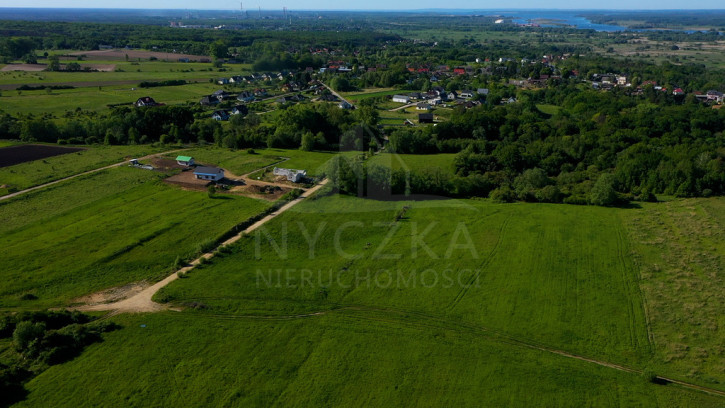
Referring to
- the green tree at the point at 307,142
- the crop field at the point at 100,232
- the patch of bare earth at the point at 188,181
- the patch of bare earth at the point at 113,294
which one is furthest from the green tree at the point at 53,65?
the patch of bare earth at the point at 113,294

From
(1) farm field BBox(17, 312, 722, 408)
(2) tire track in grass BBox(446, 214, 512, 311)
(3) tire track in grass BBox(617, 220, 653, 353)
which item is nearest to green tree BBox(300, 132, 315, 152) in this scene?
(2) tire track in grass BBox(446, 214, 512, 311)

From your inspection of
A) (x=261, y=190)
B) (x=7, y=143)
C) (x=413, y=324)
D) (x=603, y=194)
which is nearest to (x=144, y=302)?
(x=413, y=324)

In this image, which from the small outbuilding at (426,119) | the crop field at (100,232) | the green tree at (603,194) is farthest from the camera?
the small outbuilding at (426,119)

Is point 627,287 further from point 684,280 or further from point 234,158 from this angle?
point 234,158

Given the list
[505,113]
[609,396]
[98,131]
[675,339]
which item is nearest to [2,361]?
[609,396]

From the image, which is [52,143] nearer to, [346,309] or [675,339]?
[346,309]

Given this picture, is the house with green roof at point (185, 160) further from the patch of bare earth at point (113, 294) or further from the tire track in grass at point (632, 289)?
the tire track in grass at point (632, 289)
